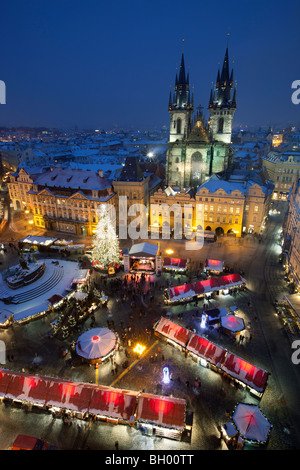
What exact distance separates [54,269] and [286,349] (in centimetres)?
3153

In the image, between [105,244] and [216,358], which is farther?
[105,244]

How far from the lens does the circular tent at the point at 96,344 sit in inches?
1011

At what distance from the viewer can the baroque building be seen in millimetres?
64500

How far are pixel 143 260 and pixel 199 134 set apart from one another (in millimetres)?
37466

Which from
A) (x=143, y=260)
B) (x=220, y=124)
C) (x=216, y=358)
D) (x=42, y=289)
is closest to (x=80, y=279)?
(x=42, y=289)

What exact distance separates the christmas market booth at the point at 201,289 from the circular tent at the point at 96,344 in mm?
9798

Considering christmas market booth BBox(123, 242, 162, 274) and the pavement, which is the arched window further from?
the pavement

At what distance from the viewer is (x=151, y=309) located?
33781 mm

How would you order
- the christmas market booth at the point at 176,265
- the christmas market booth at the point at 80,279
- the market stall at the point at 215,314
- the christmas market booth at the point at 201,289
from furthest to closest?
the christmas market booth at the point at 176,265
the christmas market booth at the point at 80,279
the christmas market booth at the point at 201,289
the market stall at the point at 215,314

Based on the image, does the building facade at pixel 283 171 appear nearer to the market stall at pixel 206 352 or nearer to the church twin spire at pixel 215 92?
the church twin spire at pixel 215 92

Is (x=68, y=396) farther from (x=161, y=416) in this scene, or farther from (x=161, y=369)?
(x=161, y=369)

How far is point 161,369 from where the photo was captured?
83.8 feet

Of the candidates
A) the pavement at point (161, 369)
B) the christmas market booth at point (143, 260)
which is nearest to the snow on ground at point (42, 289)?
the pavement at point (161, 369)
